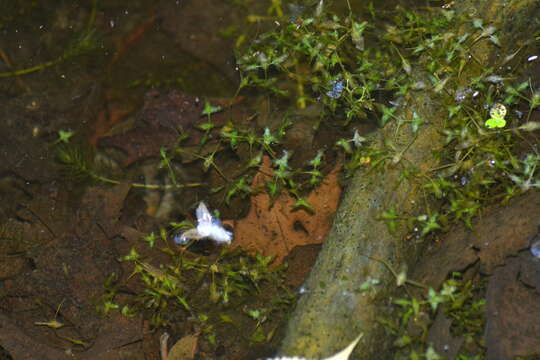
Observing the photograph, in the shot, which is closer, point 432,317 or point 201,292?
point 432,317

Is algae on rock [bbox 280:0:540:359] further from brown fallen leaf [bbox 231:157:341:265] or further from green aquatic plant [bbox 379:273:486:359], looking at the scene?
brown fallen leaf [bbox 231:157:341:265]

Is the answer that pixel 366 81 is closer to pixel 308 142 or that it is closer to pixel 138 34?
pixel 308 142

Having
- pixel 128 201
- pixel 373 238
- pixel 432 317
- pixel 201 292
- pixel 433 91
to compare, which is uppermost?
pixel 433 91

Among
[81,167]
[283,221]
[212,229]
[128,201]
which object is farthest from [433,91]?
[81,167]

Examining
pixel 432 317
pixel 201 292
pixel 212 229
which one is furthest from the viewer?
pixel 212 229

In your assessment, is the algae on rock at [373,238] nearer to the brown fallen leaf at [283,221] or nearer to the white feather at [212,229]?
the brown fallen leaf at [283,221]

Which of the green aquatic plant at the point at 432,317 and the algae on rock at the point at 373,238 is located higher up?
the algae on rock at the point at 373,238

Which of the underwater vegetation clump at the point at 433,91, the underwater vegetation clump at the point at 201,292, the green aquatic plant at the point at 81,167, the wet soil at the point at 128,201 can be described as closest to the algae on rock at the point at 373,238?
the underwater vegetation clump at the point at 433,91

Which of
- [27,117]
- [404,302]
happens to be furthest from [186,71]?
[404,302]

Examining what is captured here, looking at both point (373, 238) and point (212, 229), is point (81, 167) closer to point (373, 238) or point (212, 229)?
point (212, 229)
